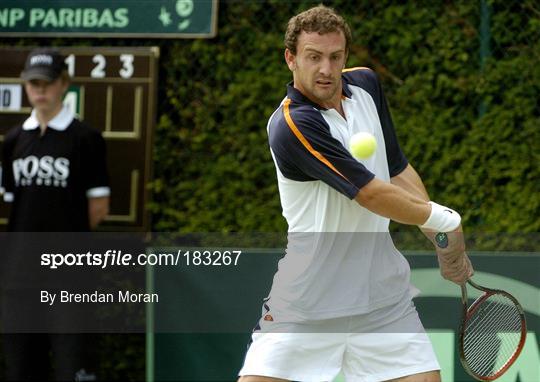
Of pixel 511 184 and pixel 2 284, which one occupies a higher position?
pixel 511 184

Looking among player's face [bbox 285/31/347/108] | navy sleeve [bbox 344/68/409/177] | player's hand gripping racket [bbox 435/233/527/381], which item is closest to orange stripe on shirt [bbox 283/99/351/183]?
player's face [bbox 285/31/347/108]

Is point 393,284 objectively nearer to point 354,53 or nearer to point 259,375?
point 259,375

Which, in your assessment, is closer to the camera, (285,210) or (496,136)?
(285,210)

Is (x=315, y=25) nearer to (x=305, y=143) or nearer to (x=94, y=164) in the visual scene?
(x=305, y=143)

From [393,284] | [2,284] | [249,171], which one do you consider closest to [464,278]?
[393,284]

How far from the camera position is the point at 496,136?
533cm

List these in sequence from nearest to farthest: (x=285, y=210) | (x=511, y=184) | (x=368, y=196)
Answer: (x=368, y=196) → (x=285, y=210) → (x=511, y=184)

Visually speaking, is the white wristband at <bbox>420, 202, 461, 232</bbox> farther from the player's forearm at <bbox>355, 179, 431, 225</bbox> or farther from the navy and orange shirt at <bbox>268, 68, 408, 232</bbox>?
the navy and orange shirt at <bbox>268, 68, 408, 232</bbox>

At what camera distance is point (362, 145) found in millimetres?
3576

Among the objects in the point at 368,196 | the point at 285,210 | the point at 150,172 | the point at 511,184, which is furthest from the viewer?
the point at 150,172

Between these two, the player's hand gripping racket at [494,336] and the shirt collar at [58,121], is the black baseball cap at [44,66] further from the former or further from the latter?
the player's hand gripping racket at [494,336]

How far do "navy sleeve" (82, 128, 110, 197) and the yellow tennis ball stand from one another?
203 cm

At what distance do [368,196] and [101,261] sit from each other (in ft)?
8.17

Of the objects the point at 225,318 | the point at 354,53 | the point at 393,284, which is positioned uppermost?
the point at 354,53
